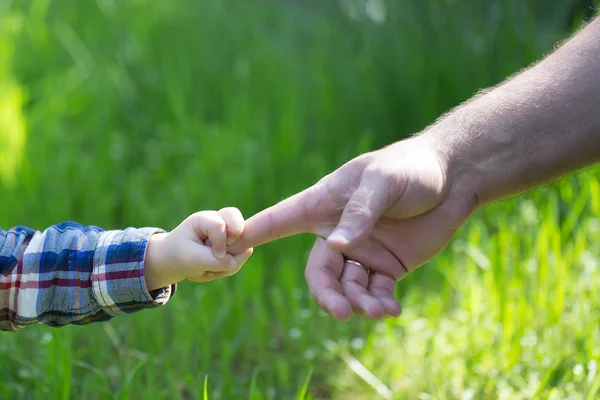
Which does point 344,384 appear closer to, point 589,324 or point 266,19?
point 589,324

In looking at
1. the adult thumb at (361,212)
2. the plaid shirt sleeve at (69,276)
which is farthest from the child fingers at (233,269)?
the adult thumb at (361,212)

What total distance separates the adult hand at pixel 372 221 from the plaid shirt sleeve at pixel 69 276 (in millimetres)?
202

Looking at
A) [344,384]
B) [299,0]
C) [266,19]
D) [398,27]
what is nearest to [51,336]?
[344,384]

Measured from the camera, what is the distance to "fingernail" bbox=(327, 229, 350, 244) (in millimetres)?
1285

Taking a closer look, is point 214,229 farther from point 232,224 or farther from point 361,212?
point 361,212

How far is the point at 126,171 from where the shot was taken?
127 inches

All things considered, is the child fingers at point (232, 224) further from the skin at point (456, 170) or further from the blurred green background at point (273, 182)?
the blurred green background at point (273, 182)

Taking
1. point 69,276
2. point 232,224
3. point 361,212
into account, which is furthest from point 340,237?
point 69,276

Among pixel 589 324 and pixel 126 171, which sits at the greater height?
pixel 126 171

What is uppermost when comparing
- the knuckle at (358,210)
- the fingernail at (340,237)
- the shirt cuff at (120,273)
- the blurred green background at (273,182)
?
the knuckle at (358,210)

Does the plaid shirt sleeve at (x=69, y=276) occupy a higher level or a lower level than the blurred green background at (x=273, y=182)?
higher

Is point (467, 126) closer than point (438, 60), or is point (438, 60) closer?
point (467, 126)

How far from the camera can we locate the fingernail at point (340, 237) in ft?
4.22

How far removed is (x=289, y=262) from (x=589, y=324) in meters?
0.93
